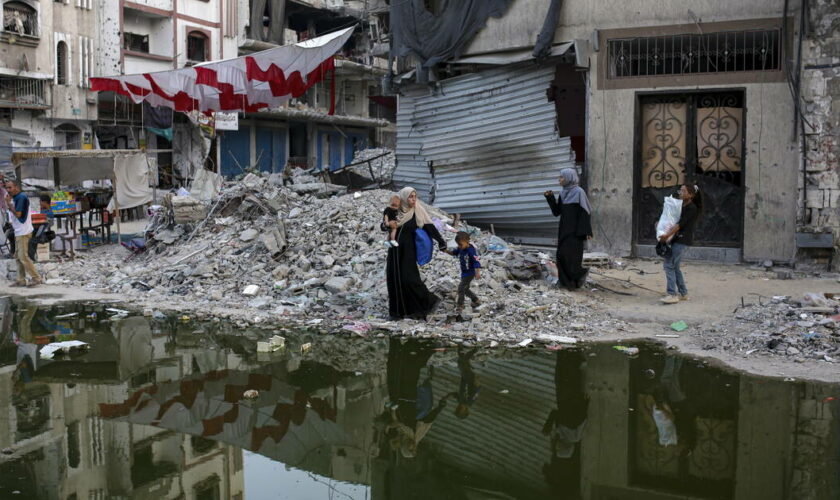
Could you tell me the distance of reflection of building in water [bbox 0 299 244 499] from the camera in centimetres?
479

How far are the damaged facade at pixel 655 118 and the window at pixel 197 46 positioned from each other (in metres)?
22.4

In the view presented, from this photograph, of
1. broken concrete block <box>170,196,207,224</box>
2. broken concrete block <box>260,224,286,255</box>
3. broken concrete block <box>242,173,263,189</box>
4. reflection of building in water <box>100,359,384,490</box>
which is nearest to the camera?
reflection of building in water <box>100,359,384,490</box>

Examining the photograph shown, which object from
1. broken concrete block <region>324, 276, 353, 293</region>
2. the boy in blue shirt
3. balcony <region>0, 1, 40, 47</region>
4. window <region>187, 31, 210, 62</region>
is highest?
window <region>187, 31, 210, 62</region>

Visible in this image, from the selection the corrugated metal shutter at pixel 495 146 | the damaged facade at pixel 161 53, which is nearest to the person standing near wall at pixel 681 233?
the corrugated metal shutter at pixel 495 146

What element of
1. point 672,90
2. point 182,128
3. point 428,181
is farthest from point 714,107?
point 182,128

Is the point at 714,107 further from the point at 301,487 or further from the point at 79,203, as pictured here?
the point at 79,203

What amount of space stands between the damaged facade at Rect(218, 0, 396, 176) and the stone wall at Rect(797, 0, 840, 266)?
87.3ft

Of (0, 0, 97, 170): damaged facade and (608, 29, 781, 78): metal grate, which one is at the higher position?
(0, 0, 97, 170): damaged facade

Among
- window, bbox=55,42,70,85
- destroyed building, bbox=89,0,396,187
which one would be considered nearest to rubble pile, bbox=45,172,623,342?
destroyed building, bbox=89,0,396,187

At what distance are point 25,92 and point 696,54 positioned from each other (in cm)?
2331

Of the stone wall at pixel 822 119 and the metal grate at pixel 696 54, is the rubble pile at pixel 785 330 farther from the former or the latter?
the metal grate at pixel 696 54

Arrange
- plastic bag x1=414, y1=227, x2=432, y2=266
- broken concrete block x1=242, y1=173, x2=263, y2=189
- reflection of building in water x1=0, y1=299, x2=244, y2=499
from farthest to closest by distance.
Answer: broken concrete block x1=242, y1=173, x2=263, y2=189 < plastic bag x1=414, y1=227, x2=432, y2=266 < reflection of building in water x1=0, y1=299, x2=244, y2=499

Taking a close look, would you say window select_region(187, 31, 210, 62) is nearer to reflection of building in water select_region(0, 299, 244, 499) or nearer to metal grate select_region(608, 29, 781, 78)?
metal grate select_region(608, 29, 781, 78)

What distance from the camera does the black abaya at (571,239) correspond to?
1024cm
